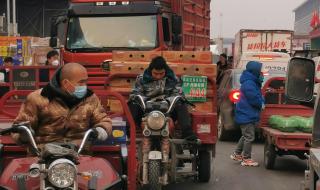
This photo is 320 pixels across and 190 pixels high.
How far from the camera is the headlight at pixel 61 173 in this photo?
408cm

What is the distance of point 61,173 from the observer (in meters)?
4.09

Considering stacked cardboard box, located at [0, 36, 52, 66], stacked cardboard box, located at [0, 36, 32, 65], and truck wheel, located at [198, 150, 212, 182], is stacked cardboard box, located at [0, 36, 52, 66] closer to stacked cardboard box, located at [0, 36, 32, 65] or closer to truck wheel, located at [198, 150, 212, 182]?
stacked cardboard box, located at [0, 36, 32, 65]

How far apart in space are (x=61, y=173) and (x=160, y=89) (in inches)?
158

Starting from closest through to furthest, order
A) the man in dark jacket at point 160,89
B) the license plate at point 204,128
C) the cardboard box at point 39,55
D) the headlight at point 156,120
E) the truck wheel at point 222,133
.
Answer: the headlight at point 156,120
the man in dark jacket at point 160,89
the license plate at point 204,128
the truck wheel at point 222,133
the cardboard box at point 39,55

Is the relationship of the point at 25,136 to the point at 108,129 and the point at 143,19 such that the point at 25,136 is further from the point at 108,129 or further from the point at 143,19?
the point at 143,19

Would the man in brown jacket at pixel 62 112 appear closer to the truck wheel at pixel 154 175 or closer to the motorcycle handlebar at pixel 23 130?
the motorcycle handlebar at pixel 23 130

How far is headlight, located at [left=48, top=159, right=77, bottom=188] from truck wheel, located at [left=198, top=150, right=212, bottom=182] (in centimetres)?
450

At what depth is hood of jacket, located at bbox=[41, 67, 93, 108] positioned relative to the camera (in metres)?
5.32

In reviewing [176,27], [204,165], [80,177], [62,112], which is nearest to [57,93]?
[62,112]

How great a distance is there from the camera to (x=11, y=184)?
4664 mm

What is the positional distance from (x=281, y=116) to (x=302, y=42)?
5471 centimetres

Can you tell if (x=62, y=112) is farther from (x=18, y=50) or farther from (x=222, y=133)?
(x=18, y=50)

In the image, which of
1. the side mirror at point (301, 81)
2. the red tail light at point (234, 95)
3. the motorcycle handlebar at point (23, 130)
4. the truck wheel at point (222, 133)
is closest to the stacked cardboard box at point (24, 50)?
the truck wheel at point (222, 133)

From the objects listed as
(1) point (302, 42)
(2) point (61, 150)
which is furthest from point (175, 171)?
(1) point (302, 42)
